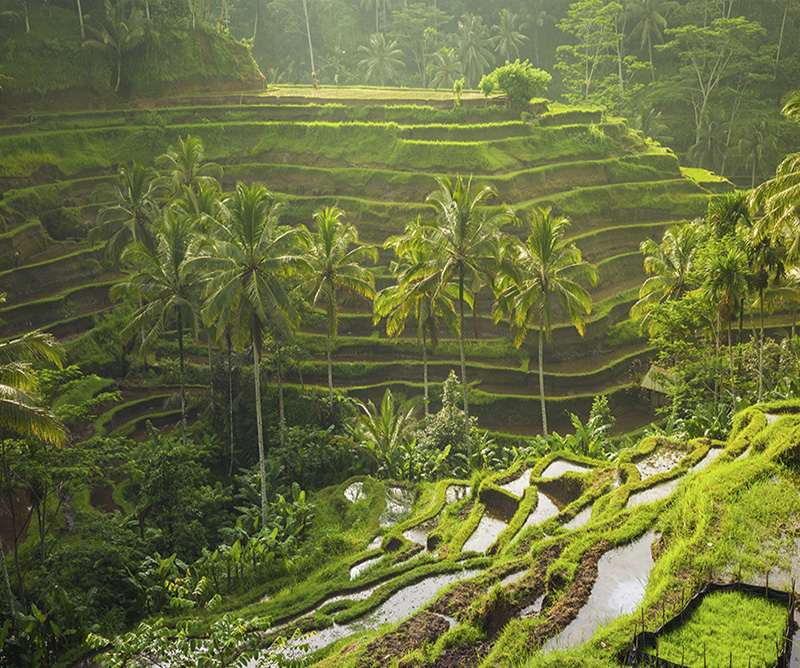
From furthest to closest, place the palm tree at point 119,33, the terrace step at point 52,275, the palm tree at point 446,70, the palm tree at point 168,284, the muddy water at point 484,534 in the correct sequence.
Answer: the palm tree at point 446,70
the palm tree at point 119,33
the terrace step at point 52,275
the palm tree at point 168,284
the muddy water at point 484,534

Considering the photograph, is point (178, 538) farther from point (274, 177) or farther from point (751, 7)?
point (751, 7)

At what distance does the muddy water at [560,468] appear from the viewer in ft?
55.4

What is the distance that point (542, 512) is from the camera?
1531 centimetres

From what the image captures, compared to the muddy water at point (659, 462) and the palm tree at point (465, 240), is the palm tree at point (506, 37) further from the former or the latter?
the muddy water at point (659, 462)

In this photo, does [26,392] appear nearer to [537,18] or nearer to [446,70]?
[446,70]

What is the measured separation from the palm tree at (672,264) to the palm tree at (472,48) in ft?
150

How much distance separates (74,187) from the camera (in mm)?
35719

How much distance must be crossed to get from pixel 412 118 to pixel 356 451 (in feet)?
85.7

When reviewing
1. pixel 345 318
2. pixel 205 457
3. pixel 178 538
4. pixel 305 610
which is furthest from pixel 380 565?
pixel 345 318

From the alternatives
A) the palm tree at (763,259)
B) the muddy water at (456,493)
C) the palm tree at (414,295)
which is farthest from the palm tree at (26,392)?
the palm tree at (763,259)

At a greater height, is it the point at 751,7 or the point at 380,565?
the point at 751,7

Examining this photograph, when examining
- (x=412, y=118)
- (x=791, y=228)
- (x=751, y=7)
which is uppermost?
(x=751, y=7)

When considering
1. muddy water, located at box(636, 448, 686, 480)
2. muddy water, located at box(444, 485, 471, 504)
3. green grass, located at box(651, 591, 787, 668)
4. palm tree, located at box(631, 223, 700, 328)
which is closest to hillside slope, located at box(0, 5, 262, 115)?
palm tree, located at box(631, 223, 700, 328)

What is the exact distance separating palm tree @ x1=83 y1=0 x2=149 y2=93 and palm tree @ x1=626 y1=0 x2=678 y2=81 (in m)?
42.8
